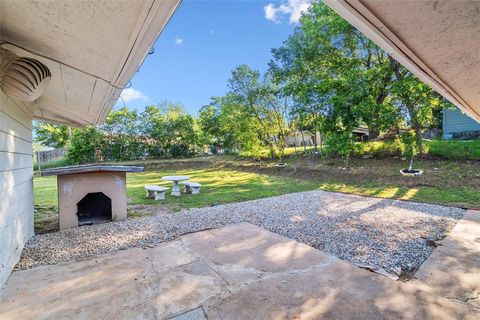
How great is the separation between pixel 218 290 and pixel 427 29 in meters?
2.40

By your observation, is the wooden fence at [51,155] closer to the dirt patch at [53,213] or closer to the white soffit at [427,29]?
the dirt patch at [53,213]

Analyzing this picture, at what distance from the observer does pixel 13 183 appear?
9.98 feet

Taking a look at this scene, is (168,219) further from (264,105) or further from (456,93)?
(264,105)

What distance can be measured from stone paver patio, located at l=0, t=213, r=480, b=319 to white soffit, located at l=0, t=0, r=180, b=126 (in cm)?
210

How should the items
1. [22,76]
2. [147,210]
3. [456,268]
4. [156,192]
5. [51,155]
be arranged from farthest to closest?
[51,155] < [156,192] < [147,210] < [456,268] < [22,76]

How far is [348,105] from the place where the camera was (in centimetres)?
902

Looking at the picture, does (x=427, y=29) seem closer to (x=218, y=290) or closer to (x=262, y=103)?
(x=218, y=290)

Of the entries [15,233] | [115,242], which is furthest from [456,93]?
[15,233]

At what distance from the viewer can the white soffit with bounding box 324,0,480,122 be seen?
41.3 inches

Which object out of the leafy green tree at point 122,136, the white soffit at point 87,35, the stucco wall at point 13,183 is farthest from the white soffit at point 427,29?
the leafy green tree at point 122,136

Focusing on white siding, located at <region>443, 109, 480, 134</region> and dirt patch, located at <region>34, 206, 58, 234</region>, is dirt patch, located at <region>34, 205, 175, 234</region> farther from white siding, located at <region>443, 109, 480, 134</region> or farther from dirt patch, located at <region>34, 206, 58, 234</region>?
white siding, located at <region>443, 109, 480, 134</region>

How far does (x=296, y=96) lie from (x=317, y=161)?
11.6ft

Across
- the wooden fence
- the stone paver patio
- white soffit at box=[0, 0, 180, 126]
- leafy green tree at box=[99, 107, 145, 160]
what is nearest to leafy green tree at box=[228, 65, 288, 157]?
leafy green tree at box=[99, 107, 145, 160]

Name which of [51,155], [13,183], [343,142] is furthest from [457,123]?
[51,155]
